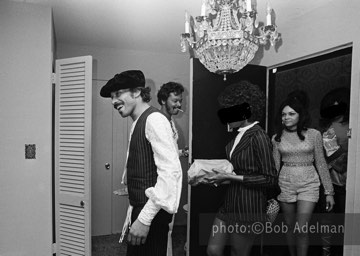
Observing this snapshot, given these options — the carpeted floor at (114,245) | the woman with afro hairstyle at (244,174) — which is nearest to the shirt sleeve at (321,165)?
the woman with afro hairstyle at (244,174)

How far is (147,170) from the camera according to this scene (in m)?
1.23

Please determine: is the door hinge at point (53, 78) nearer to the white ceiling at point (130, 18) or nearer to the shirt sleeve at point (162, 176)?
the white ceiling at point (130, 18)

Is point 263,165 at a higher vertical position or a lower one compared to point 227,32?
lower

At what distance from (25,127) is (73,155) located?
0.39 metres

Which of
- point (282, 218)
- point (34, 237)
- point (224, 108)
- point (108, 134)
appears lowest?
point (34, 237)

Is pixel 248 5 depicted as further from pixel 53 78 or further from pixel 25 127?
pixel 25 127

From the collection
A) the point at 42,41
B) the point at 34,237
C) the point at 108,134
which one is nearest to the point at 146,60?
the point at 108,134

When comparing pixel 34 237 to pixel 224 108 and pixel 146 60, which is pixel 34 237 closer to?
pixel 224 108

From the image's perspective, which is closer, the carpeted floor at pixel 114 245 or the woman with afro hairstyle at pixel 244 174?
the woman with afro hairstyle at pixel 244 174

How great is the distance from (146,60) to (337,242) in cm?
250

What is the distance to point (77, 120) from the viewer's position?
2137 mm

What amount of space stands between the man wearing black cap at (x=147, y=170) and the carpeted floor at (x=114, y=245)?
1.54 metres

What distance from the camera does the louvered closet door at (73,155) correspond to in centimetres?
212

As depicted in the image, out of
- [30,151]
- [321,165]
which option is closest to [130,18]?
[30,151]
